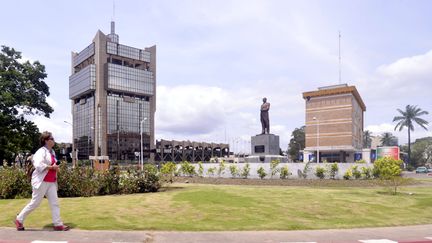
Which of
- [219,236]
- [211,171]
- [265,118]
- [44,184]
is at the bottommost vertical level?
[211,171]

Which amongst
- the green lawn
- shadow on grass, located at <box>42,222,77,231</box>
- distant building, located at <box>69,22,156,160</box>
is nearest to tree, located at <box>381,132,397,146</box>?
distant building, located at <box>69,22,156,160</box>

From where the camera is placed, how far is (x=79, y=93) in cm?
13412

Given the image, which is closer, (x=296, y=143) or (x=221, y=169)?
(x=221, y=169)

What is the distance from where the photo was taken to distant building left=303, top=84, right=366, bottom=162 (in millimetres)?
83062

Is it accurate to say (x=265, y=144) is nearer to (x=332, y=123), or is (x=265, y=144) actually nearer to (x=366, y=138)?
(x=332, y=123)

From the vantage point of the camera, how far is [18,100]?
36062mm

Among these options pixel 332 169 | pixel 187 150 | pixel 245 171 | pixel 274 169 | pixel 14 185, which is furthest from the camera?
pixel 187 150

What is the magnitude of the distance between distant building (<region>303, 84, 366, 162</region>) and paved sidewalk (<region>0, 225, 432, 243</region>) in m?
75.7

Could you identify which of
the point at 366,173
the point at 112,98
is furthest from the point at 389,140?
the point at 366,173

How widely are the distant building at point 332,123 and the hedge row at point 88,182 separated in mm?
70862

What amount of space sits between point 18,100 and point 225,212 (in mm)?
32230

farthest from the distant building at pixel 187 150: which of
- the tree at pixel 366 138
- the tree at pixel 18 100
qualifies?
the tree at pixel 18 100

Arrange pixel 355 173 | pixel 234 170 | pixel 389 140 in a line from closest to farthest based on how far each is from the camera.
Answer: pixel 355 173 → pixel 234 170 → pixel 389 140

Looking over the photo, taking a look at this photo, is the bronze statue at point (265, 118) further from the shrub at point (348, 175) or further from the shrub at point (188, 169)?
the shrub at point (348, 175)
